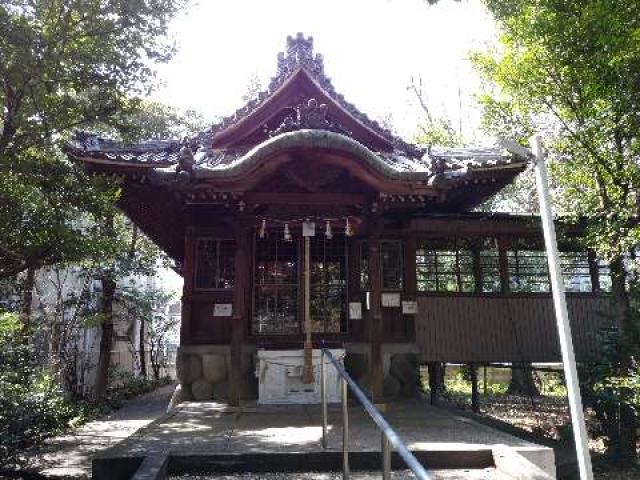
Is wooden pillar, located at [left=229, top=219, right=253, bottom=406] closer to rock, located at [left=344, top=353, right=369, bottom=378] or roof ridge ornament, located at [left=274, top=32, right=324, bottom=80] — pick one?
rock, located at [left=344, top=353, right=369, bottom=378]

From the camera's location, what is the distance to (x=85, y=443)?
8.01 metres

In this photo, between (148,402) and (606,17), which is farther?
(148,402)

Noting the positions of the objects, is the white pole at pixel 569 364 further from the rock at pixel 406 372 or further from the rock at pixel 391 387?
the rock at pixel 406 372

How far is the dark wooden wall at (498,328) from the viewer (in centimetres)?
1033

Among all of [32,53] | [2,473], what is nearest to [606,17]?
[32,53]

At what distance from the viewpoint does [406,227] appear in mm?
10305

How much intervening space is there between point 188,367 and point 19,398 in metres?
3.33

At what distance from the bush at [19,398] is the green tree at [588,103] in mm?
8585

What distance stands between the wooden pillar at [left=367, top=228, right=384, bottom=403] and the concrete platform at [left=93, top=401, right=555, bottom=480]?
1048 millimetres

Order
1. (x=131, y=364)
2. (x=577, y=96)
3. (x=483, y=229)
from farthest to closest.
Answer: (x=131, y=364), (x=483, y=229), (x=577, y=96)

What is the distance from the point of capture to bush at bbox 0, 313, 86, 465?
231 inches

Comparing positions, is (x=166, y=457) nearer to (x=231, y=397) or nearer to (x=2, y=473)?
(x=2, y=473)

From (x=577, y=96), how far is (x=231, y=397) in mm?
7626

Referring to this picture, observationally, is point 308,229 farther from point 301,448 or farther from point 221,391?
point 301,448
